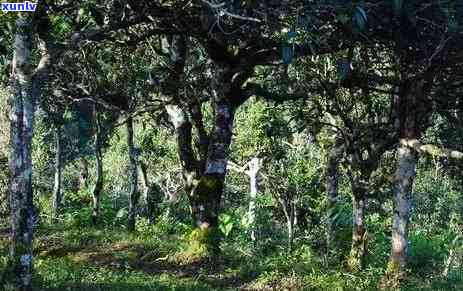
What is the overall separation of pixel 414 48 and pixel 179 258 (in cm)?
631

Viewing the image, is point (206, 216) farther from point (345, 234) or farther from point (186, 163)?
point (345, 234)

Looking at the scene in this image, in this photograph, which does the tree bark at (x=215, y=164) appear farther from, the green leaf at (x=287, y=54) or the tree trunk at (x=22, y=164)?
the green leaf at (x=287, y=54)

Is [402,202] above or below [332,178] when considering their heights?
below

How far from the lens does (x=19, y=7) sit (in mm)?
7430

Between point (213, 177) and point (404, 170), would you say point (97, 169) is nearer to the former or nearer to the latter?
point (213, 177)

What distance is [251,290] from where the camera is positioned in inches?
417

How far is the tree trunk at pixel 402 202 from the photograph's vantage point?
11.0m

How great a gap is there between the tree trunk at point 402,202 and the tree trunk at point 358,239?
1474mm

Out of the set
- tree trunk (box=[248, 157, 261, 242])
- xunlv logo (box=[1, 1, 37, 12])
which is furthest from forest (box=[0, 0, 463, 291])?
tree trunk (box=[248, 157, 261, 242])

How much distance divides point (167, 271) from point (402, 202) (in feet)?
15.7

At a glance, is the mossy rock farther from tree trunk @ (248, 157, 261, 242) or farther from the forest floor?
tree trunk @ (248, 157, 261, 242)

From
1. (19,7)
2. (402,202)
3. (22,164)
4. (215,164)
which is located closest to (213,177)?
(215,164)

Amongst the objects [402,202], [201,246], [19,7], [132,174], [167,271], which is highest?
[19,7]

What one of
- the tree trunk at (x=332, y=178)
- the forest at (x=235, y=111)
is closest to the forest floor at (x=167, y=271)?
the forest at (x=235, y=111)
